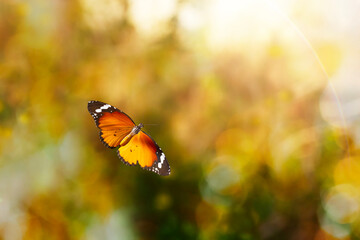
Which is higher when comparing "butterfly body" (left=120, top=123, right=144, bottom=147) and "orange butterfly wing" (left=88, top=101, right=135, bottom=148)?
"orange butterfly wing" (left=88, top=101, right=135, bottom=148)

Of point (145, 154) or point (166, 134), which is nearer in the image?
point (145, 154)

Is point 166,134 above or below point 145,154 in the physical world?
above

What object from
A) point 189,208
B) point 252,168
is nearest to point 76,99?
point 189,208

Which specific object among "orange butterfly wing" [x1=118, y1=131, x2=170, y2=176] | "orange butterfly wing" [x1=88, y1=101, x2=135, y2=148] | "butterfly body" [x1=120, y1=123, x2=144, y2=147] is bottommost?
"orange butterfly wing" [x1=118, y1=131, x2=170, y2=176]

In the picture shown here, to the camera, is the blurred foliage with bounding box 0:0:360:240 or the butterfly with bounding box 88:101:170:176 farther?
the blurred foliage with bounding box 0:0:360:240

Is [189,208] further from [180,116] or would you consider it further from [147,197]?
[180,116]

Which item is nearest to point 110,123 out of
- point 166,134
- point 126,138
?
point 126,138

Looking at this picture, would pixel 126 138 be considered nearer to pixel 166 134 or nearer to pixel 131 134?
pixel 131 134
